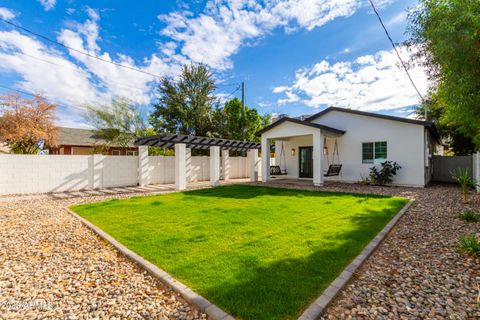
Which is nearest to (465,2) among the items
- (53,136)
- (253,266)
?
(253,266)

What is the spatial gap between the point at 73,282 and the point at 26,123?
16753mm

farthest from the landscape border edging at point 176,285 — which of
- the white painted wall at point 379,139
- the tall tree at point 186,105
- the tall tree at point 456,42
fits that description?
the tall tree at point 186,105

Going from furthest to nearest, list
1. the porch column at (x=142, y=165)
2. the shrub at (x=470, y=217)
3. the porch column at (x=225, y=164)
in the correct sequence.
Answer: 1. the porch column at (x=225, y=164)
2. the porch column at (x=142, y=165)
3. the shrub at (x=470, y=217)

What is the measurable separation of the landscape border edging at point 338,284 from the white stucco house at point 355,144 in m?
7.89

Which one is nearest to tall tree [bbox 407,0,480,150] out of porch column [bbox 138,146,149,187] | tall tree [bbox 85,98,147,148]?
porch column [bbox 138,146,149,187]

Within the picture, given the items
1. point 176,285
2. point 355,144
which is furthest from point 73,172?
point 355,144

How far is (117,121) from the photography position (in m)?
20.5

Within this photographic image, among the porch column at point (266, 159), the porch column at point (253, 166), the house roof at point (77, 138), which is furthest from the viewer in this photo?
the house roof at point (77, 138)

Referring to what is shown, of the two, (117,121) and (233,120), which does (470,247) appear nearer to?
(233,120)

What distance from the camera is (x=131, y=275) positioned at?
3.00 metres

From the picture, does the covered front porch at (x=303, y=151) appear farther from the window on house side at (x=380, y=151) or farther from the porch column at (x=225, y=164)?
the porch column at (x=225, y=164)

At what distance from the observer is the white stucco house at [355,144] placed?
11188 millimetres

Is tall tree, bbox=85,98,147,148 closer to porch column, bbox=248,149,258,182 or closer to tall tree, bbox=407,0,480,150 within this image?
porch column, bbox=248,149,258,182

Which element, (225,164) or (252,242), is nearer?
(252,242)
